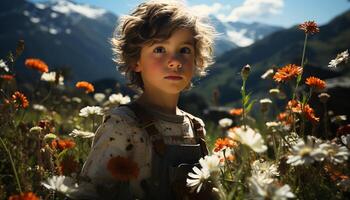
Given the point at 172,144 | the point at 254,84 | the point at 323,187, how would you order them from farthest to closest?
the point at 254,84
the point at 172,144
the point at 323,187

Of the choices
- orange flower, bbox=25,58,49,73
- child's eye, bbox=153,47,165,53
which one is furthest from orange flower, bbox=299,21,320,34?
orange flower, bbox=25,58,49,73

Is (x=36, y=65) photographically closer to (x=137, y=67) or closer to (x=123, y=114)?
(x=137, y=67)

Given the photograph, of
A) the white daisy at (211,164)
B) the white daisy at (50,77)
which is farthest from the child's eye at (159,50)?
the white daisy at (50,77)

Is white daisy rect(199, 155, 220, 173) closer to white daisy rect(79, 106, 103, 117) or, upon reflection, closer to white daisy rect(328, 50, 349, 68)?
white daisy rect(328, 50, 349, 68)

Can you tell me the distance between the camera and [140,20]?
326 centimetres

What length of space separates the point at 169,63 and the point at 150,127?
0.44m

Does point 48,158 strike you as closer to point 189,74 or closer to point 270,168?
point 189,74

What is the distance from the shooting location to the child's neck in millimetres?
3121

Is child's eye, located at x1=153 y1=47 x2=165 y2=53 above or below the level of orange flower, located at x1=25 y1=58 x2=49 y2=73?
below

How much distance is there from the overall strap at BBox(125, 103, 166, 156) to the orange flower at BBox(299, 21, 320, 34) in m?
1.07

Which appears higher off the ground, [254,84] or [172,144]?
[254,84]

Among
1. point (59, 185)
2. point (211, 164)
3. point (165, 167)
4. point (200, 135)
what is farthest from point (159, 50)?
point (59, 185)

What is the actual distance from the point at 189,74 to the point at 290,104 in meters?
0.69

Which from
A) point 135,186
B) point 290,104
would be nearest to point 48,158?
point 135,186
